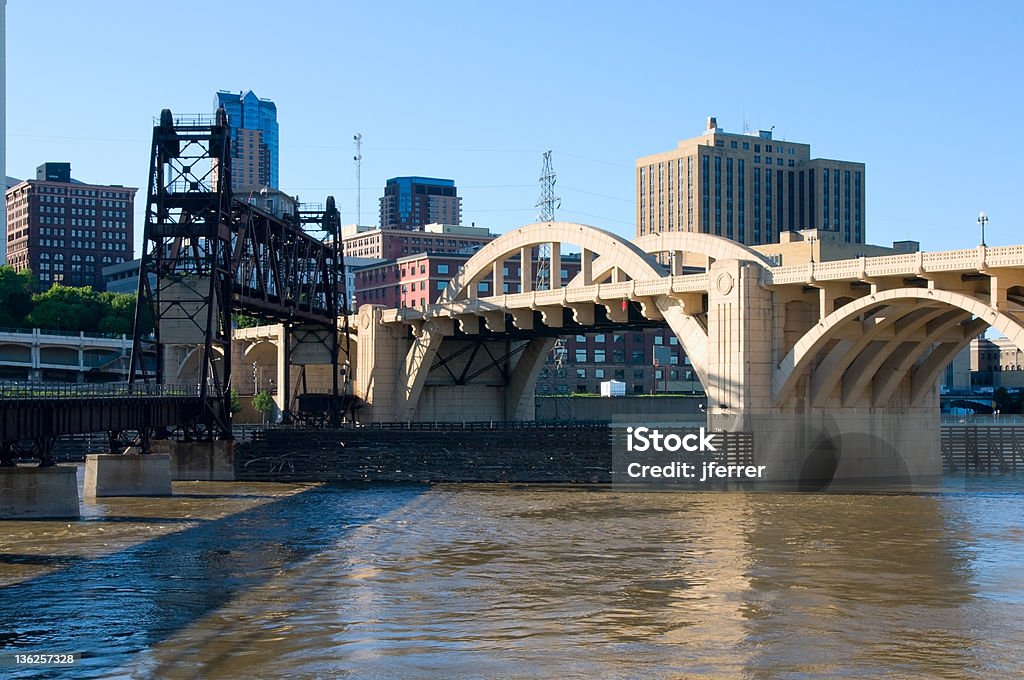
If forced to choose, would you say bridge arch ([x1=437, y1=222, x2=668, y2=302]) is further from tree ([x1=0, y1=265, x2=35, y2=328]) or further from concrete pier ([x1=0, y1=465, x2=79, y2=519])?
tree ([x1=0, y1=265, x2=35, y2=328])

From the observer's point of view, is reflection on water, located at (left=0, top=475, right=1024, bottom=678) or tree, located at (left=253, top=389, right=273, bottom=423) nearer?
reflection on water, located at (left=0, top=475, right=1024, bottom=678)

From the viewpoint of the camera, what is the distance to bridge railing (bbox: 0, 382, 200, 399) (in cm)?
5769

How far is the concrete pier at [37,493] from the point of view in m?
57.8

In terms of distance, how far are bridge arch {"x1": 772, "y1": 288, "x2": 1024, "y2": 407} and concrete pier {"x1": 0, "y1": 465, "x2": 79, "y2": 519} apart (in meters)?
38.1

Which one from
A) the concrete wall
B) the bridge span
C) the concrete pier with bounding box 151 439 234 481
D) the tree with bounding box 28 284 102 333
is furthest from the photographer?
the tree with bounding box 28 284 102 333

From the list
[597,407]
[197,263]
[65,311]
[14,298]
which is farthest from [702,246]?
[14,298]

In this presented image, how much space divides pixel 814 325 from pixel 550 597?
133 feet

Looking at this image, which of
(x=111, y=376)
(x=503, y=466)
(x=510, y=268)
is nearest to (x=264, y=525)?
(x=503, y=466)

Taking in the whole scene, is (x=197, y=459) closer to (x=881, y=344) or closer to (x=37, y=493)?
(x=37, y=493)

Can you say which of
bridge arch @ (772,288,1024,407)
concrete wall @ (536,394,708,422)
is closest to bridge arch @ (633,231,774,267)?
bridge arch @ (772,288,1024,407)

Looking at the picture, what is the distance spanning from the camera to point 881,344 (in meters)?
74.4

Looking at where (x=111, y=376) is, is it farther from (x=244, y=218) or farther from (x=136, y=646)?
(x=136, y=646)

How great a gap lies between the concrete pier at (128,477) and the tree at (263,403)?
55.6m

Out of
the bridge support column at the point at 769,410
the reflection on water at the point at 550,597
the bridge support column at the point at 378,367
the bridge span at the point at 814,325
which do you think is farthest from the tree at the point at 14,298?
the reflection on water at the point at 550,597
